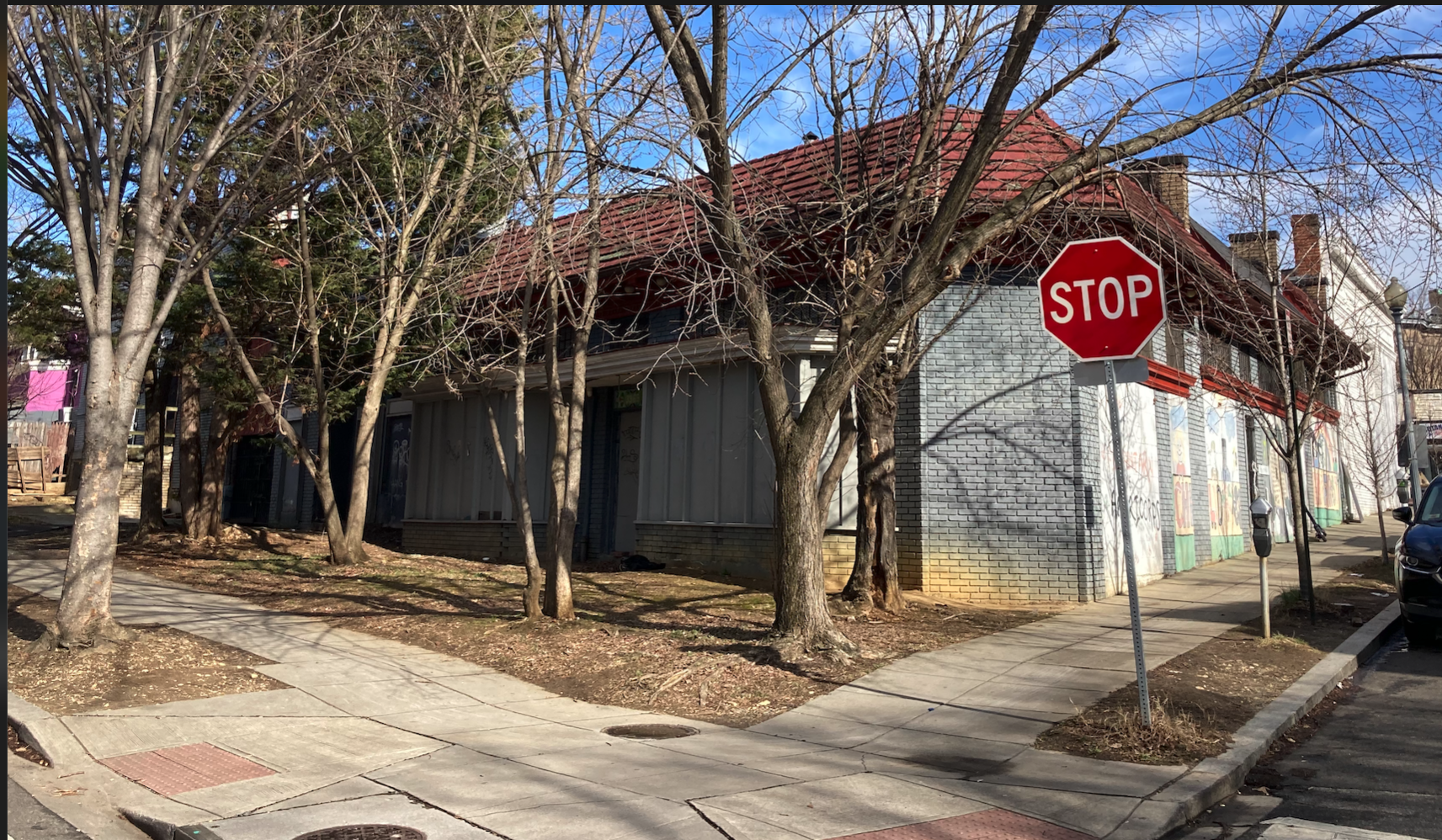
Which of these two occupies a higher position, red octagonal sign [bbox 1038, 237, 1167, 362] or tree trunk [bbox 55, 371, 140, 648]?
red octagonal sign [bbox 1038, 237, 1167, 362]

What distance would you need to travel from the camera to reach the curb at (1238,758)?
5395mm

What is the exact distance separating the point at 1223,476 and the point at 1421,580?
9595 millimetres

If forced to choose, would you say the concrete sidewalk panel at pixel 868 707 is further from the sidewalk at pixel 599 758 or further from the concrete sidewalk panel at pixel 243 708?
the concrete sidewalk panel at pixel 243 708

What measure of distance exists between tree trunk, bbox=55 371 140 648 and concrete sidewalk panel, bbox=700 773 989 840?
6.61m

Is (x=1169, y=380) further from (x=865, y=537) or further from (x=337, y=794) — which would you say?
(x=337, y=794)

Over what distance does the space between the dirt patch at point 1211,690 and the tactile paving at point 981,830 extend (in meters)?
1.51

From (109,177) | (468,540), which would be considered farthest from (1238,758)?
(468,540)

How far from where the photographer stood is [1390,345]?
106ft

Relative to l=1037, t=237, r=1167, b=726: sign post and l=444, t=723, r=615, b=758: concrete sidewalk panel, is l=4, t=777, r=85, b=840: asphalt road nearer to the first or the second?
l=444, t=723, r=615, b=758: concrete sidewalk panel

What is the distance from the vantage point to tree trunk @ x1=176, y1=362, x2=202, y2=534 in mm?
19484

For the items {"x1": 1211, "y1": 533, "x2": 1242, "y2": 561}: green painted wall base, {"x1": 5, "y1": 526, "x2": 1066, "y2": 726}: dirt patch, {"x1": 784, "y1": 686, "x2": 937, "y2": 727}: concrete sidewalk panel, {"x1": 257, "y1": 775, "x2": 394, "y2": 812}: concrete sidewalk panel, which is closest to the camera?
{"x1": 257, "y1": 775, "x2": 394, "y2": 812}: concrete sidewalk panel

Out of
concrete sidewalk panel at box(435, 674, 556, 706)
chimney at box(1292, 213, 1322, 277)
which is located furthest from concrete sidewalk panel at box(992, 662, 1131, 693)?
chimney at box(1292, 213, 1322, 277)

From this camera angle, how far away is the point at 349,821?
17.7ft

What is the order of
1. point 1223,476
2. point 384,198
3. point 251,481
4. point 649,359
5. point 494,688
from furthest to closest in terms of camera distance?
point 251,481 < point 1223,476 < point 649,359 < point 384,198 < point 494,688
